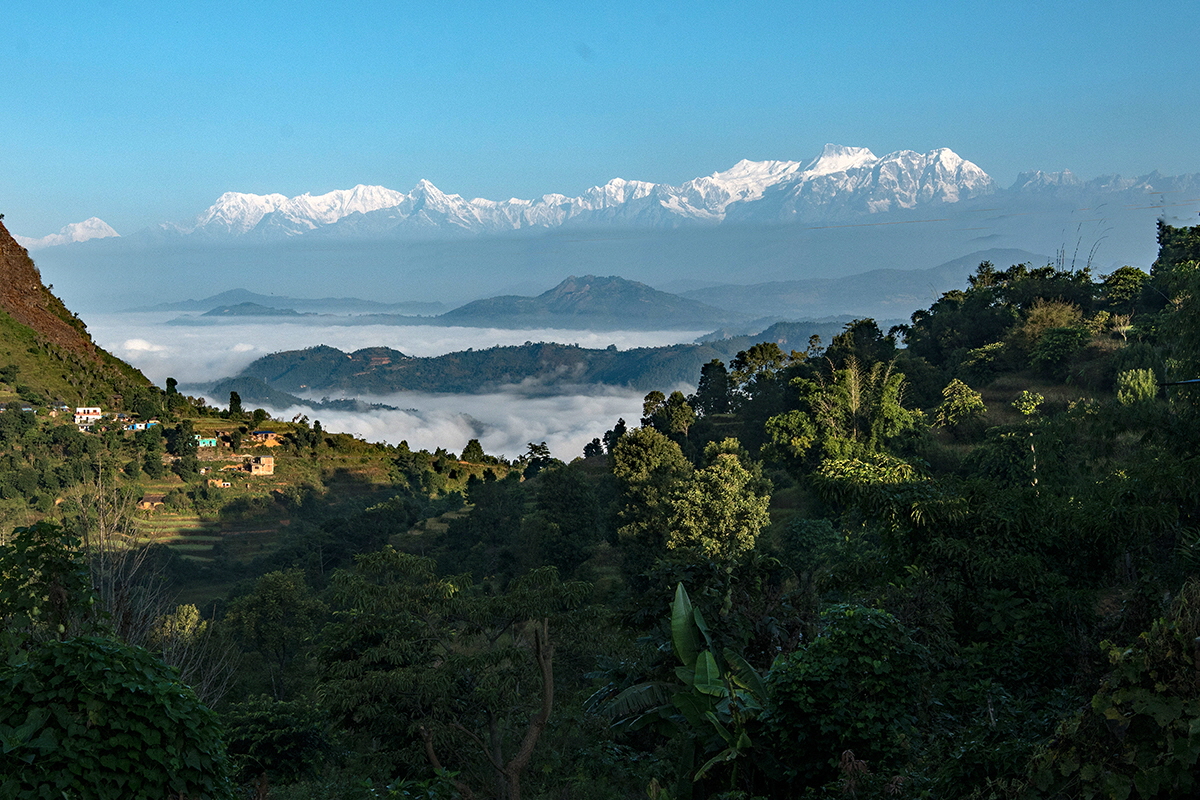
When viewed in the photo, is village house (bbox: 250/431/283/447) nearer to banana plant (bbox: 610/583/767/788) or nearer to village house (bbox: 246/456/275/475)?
village house (bbox: 246/456/275/475)

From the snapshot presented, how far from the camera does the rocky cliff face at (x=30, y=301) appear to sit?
296 feet

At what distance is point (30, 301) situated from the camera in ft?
305

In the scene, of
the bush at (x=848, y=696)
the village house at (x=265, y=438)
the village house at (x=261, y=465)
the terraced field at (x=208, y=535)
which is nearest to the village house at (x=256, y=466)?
the village house at (x=261, y=465)

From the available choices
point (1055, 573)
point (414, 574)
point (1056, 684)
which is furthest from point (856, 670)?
point (414, 574)

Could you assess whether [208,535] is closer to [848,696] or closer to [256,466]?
[256,466]

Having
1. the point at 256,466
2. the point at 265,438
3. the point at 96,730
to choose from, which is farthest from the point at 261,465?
the point at 96,730

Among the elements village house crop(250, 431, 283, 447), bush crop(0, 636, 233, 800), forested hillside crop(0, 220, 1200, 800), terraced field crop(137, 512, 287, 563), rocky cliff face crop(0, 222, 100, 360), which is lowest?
terraced field crop(137, 512, 287, 563)

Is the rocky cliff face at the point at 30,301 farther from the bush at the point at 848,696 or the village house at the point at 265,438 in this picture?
the bush at the point at 848,696

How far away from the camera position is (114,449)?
70250 mm

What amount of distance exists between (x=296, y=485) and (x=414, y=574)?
74735mm

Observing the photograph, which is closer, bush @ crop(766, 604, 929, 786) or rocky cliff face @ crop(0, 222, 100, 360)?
bush @ crop(766, 604, 929, 786)

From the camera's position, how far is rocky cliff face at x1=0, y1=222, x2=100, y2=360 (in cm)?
9031

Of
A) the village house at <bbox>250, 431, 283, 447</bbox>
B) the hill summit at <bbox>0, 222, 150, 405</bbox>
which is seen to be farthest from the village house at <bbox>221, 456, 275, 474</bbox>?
the hill summit at <bbox>0, 222, 150, 405</bbox>

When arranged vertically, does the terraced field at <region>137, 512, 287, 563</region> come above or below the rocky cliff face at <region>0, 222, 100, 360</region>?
below
